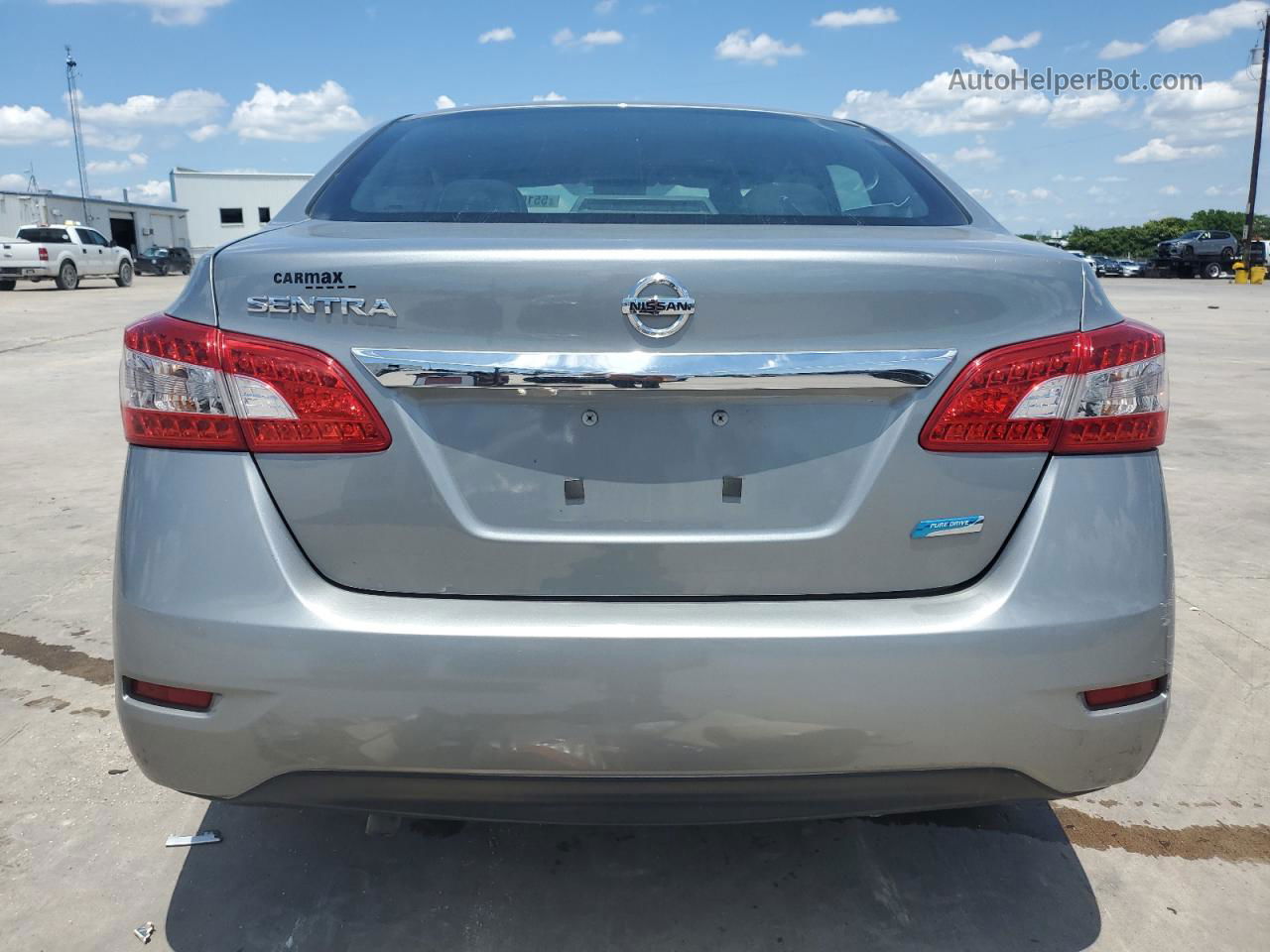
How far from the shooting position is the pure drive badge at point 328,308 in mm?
1596

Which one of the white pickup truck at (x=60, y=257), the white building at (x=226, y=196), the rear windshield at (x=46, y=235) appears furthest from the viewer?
the white building at (x=226, y=196)

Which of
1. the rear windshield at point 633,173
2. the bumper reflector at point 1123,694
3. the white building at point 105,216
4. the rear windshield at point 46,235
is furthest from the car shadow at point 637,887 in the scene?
the white building at point 105,216

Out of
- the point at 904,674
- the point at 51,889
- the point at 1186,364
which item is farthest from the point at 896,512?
the point at 1186,364

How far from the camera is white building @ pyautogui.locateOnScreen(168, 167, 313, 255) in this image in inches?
2299

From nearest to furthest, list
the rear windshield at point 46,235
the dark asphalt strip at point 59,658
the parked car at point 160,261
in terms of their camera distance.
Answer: the dark asphalt strip at point 59,658
the rear windshield at point 46,235
the parked car at point 160,261

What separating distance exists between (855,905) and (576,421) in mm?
1246

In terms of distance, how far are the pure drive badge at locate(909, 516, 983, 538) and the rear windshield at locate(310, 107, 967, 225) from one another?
0.60 meters

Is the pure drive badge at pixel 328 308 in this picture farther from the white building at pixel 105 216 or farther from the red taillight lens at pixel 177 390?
the white building at pixel 105 216

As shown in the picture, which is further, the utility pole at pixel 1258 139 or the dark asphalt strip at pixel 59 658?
the utility pole at pixel 1258 139

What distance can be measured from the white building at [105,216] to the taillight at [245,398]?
172 feet

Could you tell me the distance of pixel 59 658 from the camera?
3.37 m

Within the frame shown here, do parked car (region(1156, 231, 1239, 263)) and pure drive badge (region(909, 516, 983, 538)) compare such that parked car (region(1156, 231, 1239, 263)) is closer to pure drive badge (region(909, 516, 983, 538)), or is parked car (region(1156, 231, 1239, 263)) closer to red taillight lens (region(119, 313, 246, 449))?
pure drive badge (region(909, 516, 983, 538))

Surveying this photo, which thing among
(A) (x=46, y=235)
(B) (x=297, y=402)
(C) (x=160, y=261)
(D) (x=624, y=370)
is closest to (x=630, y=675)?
(D) (x=624, y=370)

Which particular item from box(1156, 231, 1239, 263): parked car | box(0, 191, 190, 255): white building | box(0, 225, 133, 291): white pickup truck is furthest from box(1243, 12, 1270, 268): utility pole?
box(0, 191, 190, 255): white building
